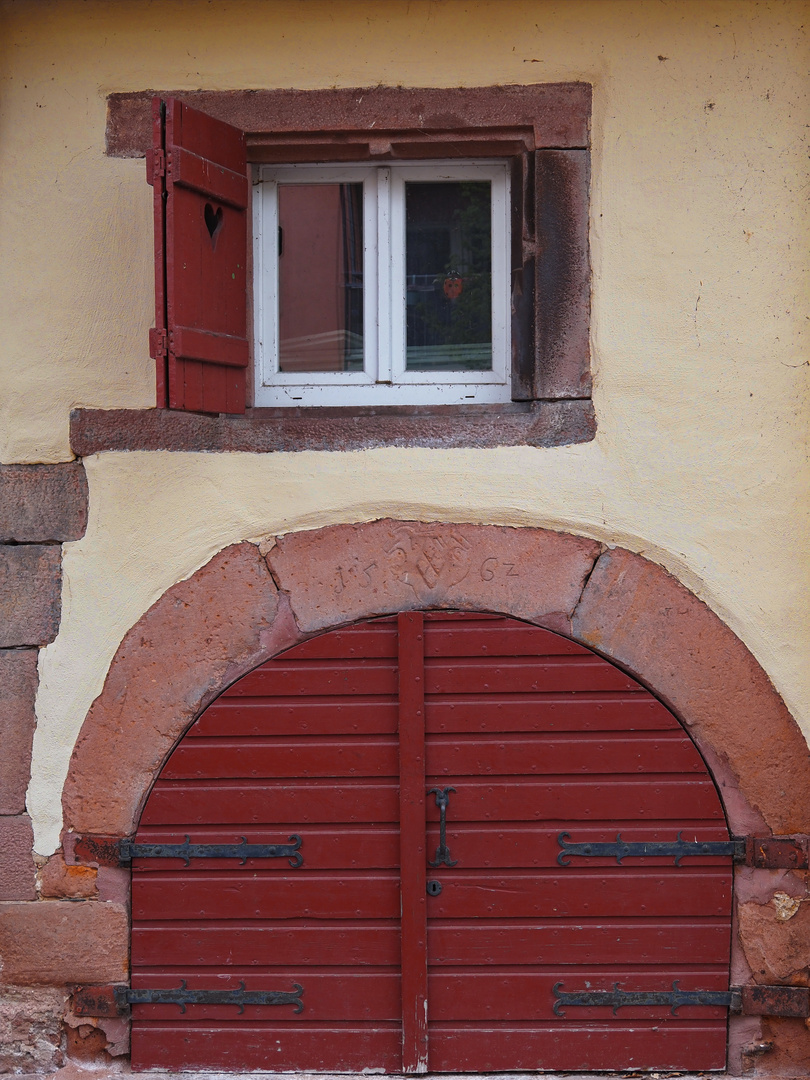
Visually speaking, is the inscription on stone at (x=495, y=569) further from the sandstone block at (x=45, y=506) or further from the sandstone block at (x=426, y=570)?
the sandstone block at (x=45, y=506)

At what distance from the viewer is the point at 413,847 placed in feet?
10.1

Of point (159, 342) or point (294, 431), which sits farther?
point (294, 431)

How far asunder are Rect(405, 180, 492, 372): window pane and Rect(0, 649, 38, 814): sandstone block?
1.61m

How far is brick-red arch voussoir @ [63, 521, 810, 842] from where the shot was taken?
10.1 ft

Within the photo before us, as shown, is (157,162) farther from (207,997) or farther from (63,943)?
(207,997)

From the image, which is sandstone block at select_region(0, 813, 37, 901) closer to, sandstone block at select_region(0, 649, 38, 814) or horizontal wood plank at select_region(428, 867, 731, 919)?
sandstone block at select_region(0, 649, 38, 814)

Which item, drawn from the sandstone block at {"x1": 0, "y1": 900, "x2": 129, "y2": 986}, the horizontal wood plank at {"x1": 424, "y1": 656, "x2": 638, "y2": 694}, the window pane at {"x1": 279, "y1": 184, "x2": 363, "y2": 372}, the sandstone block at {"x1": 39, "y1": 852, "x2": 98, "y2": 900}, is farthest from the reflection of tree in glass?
the sandstone block at {"x1": 0, "y1": 900, "x2": 129, "y2": 986}

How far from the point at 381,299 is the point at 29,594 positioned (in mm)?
1484

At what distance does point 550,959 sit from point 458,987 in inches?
11.8

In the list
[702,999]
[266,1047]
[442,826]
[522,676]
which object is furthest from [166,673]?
[702,999]

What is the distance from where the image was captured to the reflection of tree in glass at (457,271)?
10.8 ft

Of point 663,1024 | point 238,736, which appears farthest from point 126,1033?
point 663,1024

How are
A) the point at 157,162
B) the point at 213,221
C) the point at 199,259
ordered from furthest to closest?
the point at 213,221 < the point at 199,259 < the point at 157,162

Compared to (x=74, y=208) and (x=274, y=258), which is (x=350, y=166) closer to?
(x=274, y=258)
